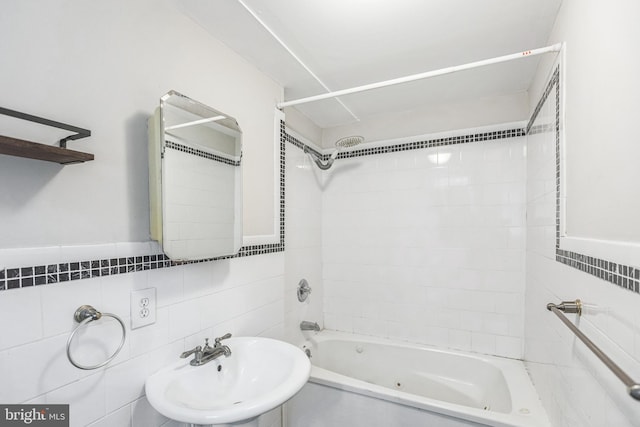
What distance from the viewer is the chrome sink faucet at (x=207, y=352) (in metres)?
1.32

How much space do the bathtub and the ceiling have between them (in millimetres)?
1928

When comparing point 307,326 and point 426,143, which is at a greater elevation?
point 426,143

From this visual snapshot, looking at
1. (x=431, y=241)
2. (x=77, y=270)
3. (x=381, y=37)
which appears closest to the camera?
(x=77, y=270)

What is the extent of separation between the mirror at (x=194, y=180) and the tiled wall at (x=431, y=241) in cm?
138

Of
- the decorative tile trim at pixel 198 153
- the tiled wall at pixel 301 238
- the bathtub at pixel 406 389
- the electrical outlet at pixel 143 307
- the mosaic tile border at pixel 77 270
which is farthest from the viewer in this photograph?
the tiled wall at pixel 301 238

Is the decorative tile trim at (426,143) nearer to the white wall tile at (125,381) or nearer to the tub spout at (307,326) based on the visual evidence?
the tub spout at (307,326)

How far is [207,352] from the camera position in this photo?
1367 millimetres

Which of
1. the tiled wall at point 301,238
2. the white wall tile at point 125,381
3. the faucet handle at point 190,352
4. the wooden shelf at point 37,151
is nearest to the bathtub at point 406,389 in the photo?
the tiled wall at point 301,238

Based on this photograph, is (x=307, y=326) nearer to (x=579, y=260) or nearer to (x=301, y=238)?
(x=301, y=238)

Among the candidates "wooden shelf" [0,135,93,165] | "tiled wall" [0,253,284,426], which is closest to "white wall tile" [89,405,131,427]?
"tiled wall" [0,253,284,426]

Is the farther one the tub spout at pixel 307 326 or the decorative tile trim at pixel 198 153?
the tub spout at pixel 307 326

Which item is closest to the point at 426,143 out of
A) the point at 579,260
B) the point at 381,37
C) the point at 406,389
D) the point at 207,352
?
the point at 381,37

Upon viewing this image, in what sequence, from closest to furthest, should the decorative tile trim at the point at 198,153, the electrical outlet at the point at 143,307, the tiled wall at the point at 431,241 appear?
the electrical outlet at the point at 143,307 < the decorative tile trim at the point at 198,153 < the tiled wall at the point at 431,241

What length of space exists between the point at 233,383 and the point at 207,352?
0.20 m
